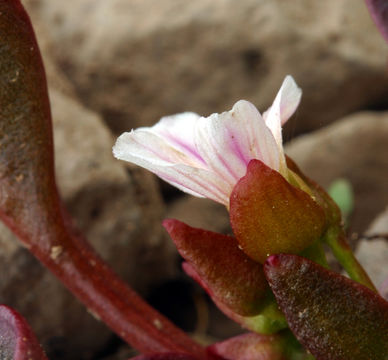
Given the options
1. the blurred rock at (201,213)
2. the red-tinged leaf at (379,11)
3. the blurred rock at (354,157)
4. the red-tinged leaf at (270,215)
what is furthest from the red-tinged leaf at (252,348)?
the blurred rock at (354,157)

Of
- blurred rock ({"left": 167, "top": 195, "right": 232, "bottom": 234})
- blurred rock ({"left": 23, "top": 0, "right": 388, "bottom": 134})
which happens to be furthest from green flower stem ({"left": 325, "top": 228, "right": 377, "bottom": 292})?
blurred rock ({"left": 23, "top": 0, "right": 388, "bottom": 134})

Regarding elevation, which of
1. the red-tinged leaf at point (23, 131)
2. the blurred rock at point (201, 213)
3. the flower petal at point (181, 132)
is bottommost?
the blurred rock at point (201, 213)

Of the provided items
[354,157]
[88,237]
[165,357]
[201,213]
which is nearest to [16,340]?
[165,357]

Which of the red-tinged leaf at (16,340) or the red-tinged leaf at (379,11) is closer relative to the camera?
the red-tinged leaf at (16,340)

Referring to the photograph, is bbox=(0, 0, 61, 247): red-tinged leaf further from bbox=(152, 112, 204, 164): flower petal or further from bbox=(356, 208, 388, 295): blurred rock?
bbox=(356, 208, 388, 295): blurred rock

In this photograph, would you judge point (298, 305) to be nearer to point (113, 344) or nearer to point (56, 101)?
point (113, 344)

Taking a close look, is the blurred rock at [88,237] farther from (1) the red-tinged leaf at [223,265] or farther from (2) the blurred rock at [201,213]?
(1) the red-tinged leaf at [223,265]
